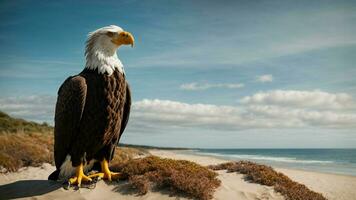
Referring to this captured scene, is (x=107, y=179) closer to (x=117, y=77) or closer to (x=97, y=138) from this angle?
(x=97, y=138)

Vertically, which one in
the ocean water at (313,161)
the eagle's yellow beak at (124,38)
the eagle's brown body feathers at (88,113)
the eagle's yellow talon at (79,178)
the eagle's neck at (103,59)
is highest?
the eagle's yellow beak at (124,38)

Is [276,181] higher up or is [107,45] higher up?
[107,45]

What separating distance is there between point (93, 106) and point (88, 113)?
162 mm

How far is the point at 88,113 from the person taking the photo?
20.5 feet

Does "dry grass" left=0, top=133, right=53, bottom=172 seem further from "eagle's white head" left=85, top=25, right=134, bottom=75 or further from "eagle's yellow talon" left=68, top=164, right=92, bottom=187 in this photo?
"eagle's white head" left=85, top=25, right=134, bottom=75

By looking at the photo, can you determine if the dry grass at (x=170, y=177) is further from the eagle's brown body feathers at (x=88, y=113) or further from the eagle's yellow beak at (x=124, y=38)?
the eagle's yellow beak at (x=124, y=38)

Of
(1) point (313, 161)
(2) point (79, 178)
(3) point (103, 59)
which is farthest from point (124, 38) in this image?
(1) point (313, 161)

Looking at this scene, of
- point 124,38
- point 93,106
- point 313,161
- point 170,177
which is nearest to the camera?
point 93,106

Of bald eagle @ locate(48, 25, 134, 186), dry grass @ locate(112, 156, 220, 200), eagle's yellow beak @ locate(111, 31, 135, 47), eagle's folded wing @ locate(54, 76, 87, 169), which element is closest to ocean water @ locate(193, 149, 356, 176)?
dry grass @ locate(112, 156, 220, 200)

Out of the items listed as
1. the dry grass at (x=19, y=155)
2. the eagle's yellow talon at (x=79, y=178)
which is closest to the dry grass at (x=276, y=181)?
the eagle's yellow talon at (x=79, y=178)

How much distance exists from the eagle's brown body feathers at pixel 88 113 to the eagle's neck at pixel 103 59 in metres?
0.09

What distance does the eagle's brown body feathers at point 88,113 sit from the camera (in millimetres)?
6203

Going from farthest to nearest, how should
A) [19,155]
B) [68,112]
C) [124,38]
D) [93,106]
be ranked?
[19,155], [124,38], [68,112], [93,106]

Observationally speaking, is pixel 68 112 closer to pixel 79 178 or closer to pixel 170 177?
pixel 79 178
